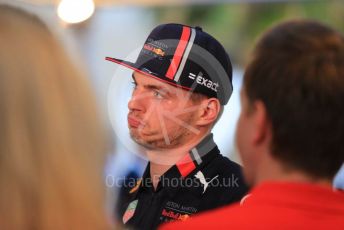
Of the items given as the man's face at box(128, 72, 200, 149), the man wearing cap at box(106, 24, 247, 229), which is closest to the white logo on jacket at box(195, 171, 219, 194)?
the man wearing cap at box(106, 24, 247, 229)

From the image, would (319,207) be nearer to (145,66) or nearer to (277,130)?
(277,130)

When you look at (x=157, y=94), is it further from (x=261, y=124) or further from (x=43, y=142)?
(x=43, y=142)

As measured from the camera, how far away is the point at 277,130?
3.43 feet

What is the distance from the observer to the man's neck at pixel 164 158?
173 centimetres

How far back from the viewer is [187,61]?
1.81 metres

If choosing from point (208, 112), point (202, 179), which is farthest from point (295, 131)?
→ point (208, 112)

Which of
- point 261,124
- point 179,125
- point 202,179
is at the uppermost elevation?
point 261,124

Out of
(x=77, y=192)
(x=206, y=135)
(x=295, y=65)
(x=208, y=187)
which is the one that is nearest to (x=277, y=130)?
(x=295, y=65)

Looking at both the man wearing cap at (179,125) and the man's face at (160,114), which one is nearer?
the man wearing cap at (179,125)

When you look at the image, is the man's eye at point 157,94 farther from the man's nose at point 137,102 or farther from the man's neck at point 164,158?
the man's neck at point 164,158

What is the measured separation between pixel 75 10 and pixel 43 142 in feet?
9.34

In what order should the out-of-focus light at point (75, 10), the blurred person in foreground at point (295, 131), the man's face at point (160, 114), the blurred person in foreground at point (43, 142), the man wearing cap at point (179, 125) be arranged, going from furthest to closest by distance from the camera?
the out-of-focus light at point (75, 10) → the man's face at point (160, 114) → the man wearing cap at point (179, 125) → the blurred person in foreground at point (295, 131) → the blurred person in foreground at point (43, 142)

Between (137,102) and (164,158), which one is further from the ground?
(137,102)

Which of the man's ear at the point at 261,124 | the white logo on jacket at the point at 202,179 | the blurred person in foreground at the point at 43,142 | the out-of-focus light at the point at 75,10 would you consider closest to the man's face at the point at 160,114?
the white logo on jacket at the point at 202,179
